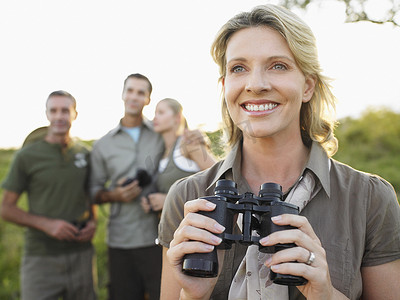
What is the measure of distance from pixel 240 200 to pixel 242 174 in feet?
1.32

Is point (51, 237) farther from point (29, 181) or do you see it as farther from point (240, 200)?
point (240, 200)

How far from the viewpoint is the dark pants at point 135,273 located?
13.2 ft

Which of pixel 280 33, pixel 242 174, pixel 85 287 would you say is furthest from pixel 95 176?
pixel 280 33

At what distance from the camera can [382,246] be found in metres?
1.86

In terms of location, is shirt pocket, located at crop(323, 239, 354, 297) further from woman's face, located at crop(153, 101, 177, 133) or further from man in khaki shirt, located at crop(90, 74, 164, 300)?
woman's face, located at crop(153, 101, 177, 133)

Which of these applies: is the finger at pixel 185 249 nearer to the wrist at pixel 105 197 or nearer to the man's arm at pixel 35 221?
the wrist at pixel 105 197

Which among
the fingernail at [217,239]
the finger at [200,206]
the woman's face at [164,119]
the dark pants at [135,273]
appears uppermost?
the woman's face at [164,119]

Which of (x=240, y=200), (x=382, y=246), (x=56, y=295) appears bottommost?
(x=56, y=295)

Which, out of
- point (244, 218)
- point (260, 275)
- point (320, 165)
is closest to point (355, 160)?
point (320, 165)

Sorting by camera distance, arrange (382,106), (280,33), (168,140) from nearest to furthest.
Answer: (280,33) < (168,140) < (382,106)

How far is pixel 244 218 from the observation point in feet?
5.63

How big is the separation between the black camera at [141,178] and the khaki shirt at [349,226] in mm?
2134

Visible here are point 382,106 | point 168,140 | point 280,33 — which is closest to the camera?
point 280,33

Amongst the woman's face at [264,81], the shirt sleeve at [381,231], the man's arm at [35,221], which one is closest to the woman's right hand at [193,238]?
the woman's face at [264,81]
